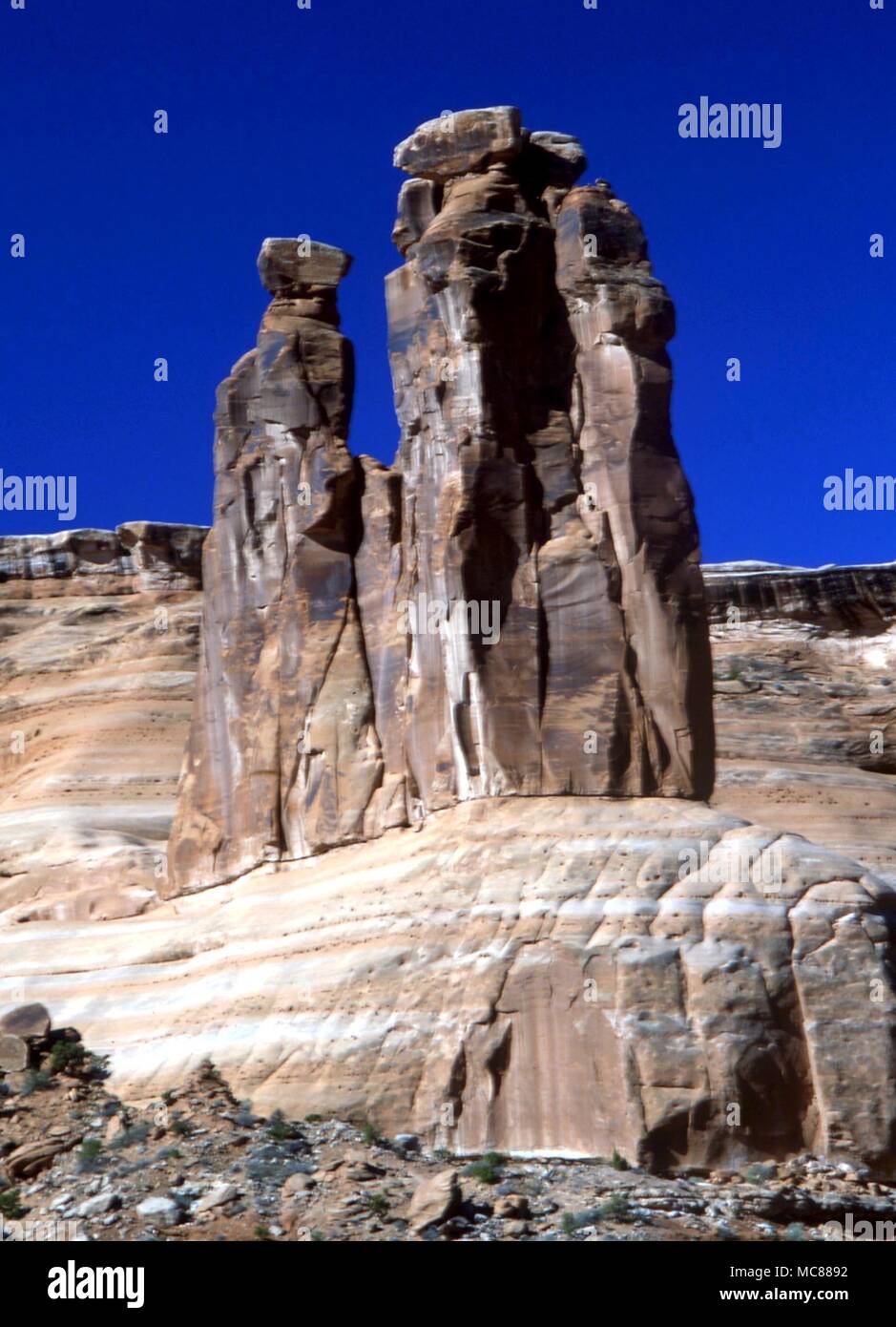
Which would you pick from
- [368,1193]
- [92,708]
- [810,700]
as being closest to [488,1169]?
[368,1193]

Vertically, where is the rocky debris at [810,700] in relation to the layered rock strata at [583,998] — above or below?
above

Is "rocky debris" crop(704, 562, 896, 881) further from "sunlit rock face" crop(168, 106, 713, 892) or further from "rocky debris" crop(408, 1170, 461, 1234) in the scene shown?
"rocky debris" crop(408, 1170, 461, 1234)

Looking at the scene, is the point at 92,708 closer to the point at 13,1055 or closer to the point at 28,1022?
the point at 28,1022

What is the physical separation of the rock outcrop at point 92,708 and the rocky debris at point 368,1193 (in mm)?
11248

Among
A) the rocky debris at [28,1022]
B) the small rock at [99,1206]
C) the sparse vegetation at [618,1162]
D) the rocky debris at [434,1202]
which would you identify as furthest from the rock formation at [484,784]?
the small rock at [99,1206]

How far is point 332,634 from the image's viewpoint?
44.9 meters

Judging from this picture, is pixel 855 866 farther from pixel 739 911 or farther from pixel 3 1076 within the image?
pixel 3 1076

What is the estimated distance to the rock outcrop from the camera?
5256 centimetres

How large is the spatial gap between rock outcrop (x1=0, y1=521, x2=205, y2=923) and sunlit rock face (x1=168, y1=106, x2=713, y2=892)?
5.84 meters

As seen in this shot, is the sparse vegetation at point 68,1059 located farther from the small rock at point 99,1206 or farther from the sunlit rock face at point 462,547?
the small rock at point 99,1206

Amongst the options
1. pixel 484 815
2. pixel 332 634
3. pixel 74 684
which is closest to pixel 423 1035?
pixel 484 815

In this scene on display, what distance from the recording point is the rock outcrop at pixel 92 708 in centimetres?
5256

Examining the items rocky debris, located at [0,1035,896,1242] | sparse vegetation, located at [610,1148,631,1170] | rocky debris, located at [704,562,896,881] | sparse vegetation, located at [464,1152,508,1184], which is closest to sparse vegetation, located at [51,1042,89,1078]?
rocky debris, located at [0,1035,896,1242]

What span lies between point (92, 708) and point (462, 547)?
24.8 metres
